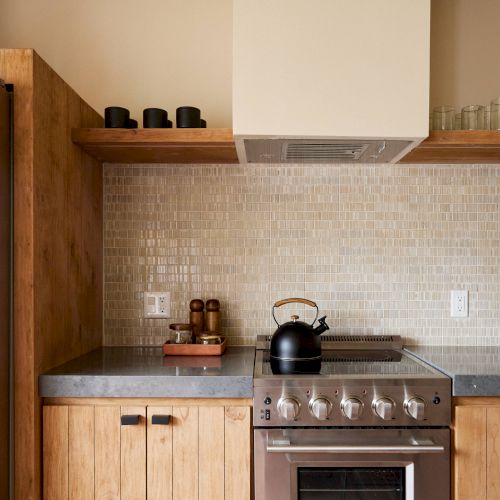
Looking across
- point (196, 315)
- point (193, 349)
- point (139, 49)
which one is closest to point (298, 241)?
point (196, 315)

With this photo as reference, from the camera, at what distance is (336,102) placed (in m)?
1.55

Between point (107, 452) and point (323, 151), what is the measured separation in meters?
1.28

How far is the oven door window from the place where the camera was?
1.41 metres

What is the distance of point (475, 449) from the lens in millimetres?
1411

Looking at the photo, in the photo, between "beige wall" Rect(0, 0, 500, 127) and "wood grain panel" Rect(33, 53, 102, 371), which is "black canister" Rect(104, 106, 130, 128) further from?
"beige wall" Rect(0, 0, 500, 127)

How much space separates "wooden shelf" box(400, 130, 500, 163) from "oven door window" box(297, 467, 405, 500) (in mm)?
1109

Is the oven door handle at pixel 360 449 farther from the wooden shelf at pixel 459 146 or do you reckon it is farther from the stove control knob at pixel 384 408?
the wooden shelf at pixel 459 146

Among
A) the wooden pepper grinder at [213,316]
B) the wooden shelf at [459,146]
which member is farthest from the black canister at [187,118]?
the wooden shelf at [459,146]

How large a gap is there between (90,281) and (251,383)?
2.78 feet

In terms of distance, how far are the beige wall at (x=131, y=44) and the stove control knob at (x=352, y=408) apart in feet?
4.34

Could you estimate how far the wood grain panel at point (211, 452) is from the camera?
1.42m

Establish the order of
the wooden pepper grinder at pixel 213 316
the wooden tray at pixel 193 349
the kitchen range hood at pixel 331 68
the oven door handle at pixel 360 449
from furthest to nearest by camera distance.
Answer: the wooden pepper grinder at pixel 213 316 < the wooden tray at pixel 193 349 < the kitchen range hood at pixel 331 68 < the oven door handle at pixel 360 449

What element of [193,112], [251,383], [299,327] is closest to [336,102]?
[193,112]

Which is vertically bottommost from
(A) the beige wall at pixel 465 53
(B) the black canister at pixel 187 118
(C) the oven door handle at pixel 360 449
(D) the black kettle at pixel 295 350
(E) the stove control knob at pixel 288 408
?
(C) the oven door handle at pixel 360 449
